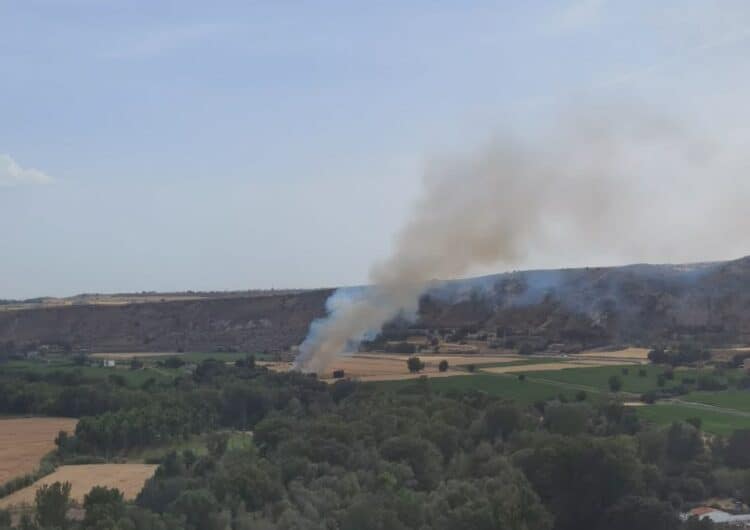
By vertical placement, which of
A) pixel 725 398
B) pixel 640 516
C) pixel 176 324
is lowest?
pixel 640 516

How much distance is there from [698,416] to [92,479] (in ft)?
84.9

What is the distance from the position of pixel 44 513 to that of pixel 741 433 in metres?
24.8

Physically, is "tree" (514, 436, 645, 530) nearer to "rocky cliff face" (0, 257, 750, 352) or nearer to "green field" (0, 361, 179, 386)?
"green field" (0, 361, 179, 386)

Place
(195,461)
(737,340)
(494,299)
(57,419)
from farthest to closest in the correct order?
(494,299) < (737,340) < (57,419) < (195,461)

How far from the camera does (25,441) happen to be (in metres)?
55.1

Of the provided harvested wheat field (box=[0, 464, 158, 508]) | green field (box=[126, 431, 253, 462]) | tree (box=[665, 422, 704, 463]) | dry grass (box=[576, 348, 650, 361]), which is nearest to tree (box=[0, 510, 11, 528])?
harvested wheat field (box=[0, 464, 158, 508])

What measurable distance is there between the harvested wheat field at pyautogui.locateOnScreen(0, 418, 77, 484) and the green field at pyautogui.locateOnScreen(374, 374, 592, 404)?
18239 millimetres

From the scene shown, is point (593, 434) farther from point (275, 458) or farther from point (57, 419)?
point (57, 419)

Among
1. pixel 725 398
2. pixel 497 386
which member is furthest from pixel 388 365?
pixel 725 398

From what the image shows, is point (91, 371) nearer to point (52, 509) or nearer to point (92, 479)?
point (92, 479)

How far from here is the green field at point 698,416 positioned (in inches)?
1730

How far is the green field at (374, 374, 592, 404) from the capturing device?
183 ft

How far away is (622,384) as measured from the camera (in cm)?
5956

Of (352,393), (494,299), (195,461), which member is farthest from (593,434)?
(494,299)
